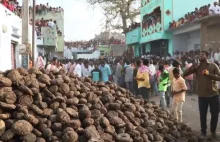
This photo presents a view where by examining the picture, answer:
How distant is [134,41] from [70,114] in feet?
102

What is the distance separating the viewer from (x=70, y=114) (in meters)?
5.77

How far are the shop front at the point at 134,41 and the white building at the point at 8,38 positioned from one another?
17.8 meters

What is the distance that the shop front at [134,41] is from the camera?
35281 millimetres

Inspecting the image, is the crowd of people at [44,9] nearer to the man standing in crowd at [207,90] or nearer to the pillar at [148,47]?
the pillar at [148,47]

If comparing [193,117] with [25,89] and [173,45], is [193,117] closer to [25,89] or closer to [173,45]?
[25,89]

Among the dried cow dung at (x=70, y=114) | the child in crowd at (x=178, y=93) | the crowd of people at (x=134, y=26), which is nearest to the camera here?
the dried cow dung at (x=70, y=114)

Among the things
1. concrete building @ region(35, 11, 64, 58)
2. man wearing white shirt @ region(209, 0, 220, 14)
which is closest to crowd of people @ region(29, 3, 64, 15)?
concrete building @ region(35, 11, 64, 58)

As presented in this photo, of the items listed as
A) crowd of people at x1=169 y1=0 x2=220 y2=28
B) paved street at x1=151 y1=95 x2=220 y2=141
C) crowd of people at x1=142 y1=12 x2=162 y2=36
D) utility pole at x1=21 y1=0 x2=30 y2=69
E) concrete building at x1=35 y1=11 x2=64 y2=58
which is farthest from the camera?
crowd of people at x1=142 y1=12 x2=162 y2=36

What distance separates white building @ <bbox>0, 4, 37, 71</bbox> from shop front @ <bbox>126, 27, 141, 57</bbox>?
17782mm

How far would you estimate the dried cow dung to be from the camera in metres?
5.37

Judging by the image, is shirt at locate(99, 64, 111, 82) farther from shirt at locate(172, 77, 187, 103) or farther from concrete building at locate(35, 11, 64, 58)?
concrete building at locate(35, 11, 64, 58)

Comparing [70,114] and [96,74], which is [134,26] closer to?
[96,74]

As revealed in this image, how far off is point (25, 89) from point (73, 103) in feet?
2.68

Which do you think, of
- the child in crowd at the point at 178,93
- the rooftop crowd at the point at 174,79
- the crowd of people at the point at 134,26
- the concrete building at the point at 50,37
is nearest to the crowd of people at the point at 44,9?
Result: the concrete building at the point at 50,37
